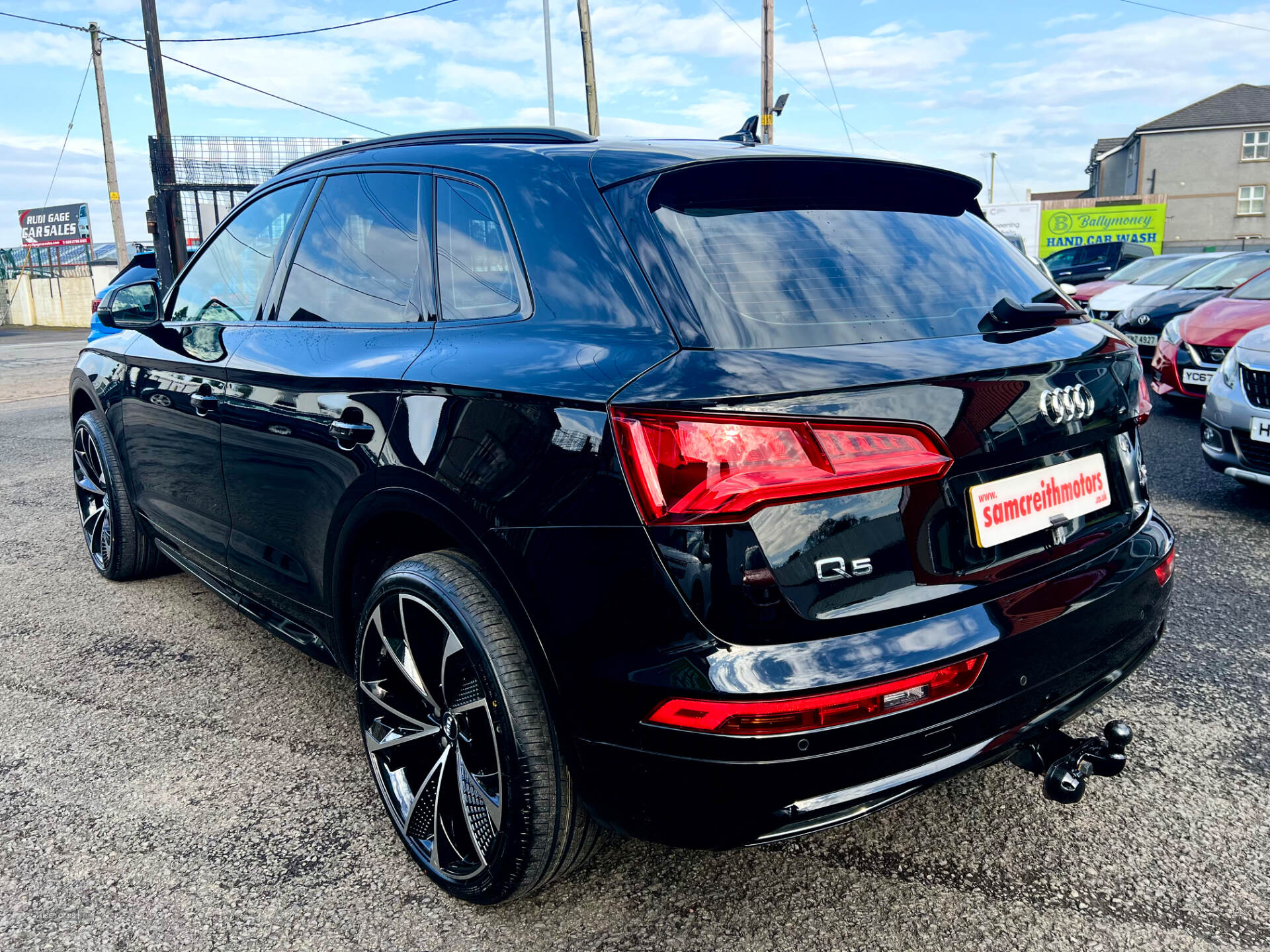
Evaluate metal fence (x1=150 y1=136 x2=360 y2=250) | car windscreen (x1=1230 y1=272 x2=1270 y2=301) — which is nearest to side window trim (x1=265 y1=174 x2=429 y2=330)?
car windscreen (x1=1230 y1=272 x2=1270 y2=301)

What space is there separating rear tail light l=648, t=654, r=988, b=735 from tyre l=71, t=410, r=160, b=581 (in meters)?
3.27

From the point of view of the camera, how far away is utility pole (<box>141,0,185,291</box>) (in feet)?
49.6

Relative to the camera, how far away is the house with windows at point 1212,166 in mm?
50531

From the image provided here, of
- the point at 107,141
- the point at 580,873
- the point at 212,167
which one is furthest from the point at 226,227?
the point at 107,141

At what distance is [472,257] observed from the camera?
7.21 ft

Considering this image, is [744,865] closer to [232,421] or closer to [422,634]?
[422,634]

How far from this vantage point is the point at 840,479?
1.61 m

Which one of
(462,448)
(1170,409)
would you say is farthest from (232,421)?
(1170,409)

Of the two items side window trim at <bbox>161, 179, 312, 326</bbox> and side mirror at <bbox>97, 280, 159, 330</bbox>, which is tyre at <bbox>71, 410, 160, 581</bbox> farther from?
side window trim at <bbox>161, 179, 312, 326</bbox>

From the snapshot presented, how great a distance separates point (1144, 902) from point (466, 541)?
1620 mm

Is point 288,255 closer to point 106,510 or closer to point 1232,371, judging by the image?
point 106,510

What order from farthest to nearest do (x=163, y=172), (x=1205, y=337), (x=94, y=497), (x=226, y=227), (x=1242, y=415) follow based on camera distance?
(x=163, y=172) < (x=1205, y=337) < (x=1242, y=415) < (x=94, y=497) < (x=226, y=227)

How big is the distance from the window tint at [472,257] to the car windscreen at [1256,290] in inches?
281

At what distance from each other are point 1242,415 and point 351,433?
454 centimetres
